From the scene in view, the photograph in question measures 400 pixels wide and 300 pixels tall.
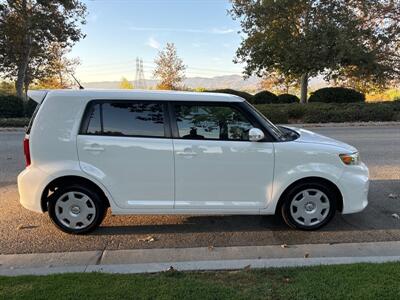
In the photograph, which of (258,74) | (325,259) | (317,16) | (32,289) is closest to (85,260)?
(32,289)

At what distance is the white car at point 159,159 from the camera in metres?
5.02

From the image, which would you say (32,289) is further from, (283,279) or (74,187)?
(283,279)

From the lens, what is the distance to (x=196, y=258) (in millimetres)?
4504

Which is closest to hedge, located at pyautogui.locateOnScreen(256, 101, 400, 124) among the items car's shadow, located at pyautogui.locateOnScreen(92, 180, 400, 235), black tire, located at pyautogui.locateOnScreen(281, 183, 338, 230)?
car's shadow, located at pyautogui.locateOnScreen(92, 180, 400, 235)

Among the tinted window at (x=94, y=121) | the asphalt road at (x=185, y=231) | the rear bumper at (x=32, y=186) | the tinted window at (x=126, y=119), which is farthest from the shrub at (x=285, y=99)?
the rear bumper at (x=32, y=186)

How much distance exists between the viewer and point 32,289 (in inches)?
139

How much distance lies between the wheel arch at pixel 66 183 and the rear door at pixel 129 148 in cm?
14

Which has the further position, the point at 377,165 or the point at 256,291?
the point at 377,165

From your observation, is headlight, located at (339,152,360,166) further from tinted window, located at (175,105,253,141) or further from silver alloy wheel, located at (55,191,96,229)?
silver alloy wheel, located at (55,191,96,229)

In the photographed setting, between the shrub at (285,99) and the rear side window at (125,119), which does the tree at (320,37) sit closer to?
the shrub at (285,99)

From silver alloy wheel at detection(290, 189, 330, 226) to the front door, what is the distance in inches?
14.8

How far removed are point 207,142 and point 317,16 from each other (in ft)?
71.5

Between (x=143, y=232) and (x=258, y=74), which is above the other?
(x=258, y=74)

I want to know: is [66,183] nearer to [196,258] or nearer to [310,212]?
[196,258]
